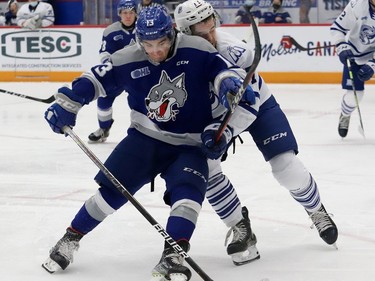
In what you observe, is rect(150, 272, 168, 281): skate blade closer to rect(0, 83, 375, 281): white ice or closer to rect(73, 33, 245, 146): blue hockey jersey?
rect(0, 83, 375, 281): white ice

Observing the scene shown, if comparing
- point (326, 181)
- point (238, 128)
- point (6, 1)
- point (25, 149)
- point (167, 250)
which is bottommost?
point (6, 1)

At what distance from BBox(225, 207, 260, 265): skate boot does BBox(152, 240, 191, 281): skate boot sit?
16.5 inches

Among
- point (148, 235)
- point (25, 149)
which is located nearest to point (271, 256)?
point (148, 235)

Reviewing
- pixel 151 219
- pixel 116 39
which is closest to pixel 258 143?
pixel 151 219

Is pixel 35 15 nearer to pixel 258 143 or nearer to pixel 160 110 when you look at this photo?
pixel 258 143

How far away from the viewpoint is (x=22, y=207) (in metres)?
4.03

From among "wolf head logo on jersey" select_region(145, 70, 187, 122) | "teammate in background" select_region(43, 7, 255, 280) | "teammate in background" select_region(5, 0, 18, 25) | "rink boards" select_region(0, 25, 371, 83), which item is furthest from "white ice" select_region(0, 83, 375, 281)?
"teammate in background" select_region(5, 0, 18, 25)

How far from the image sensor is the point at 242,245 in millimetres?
3082

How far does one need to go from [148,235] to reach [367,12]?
349cm

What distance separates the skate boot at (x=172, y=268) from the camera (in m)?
2.62

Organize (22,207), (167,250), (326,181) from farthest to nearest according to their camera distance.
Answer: (326,181) → (22,207) → (167,250)

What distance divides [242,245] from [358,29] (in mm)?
3774

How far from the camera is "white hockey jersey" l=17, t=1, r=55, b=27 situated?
10.8 metres

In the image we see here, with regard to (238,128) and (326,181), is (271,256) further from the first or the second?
(326,181)
